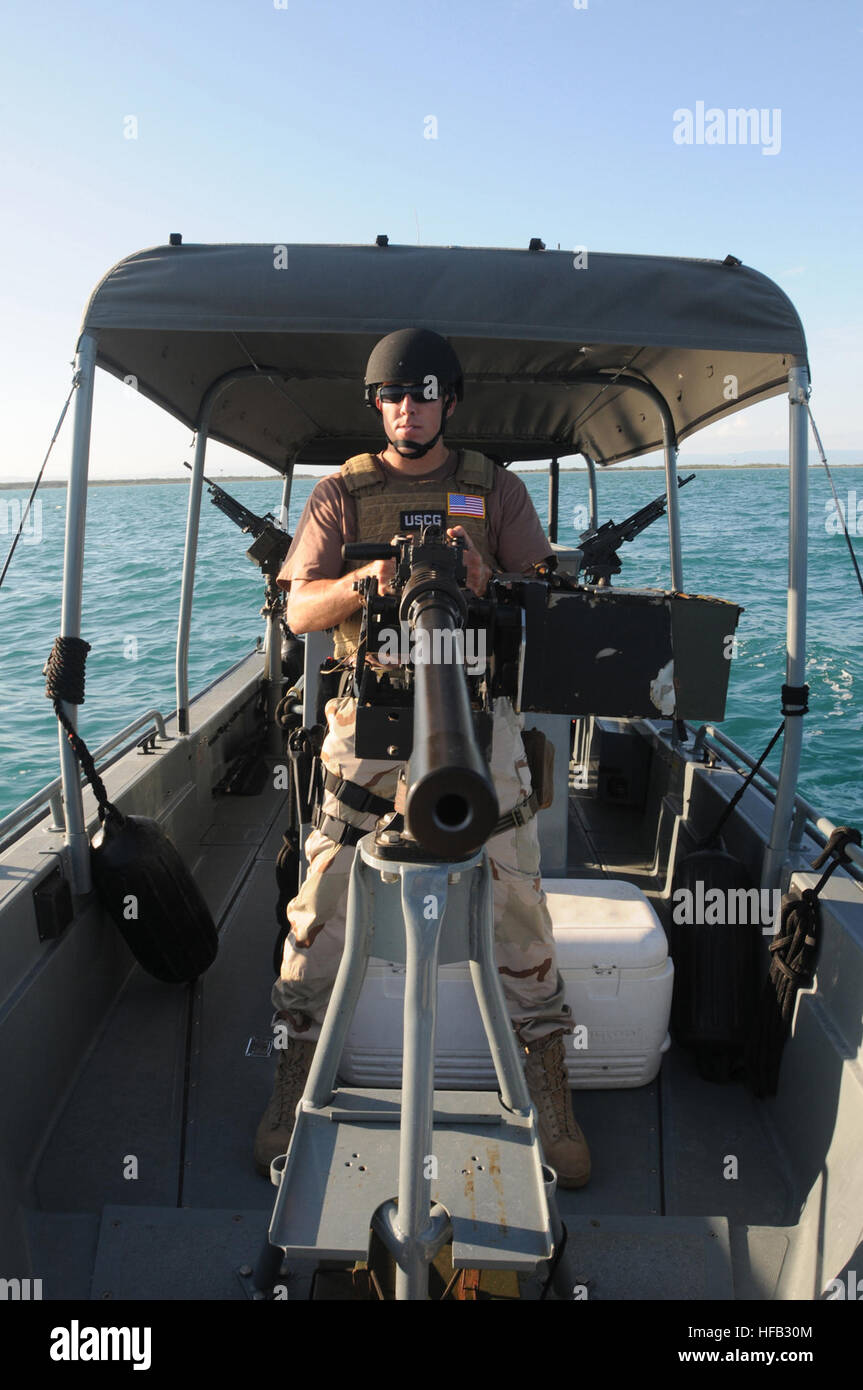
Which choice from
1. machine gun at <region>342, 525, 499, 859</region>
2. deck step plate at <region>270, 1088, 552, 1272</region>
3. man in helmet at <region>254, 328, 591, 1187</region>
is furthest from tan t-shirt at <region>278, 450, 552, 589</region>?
deck step plate at <region>270, 1088, 552, 1272</region>

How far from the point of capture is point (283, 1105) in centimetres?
259

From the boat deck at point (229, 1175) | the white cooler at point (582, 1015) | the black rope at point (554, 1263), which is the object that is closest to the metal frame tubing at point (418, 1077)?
the black rope at point (554, 1263)

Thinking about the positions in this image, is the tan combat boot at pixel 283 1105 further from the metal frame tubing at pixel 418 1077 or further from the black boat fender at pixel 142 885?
the metal frame tubing at pixel 418 1077

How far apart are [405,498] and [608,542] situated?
11.2ft

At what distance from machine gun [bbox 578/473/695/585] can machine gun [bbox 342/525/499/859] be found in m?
4.18

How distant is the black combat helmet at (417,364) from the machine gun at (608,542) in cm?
341

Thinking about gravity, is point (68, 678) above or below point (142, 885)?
above

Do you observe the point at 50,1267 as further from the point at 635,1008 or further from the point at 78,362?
the point at 78,362

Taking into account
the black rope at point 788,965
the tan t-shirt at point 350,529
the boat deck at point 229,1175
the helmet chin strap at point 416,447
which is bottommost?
the boat deck at point 229,1175

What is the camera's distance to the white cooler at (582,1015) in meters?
2.74

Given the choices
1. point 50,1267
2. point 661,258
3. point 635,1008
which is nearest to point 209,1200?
point 50,1267

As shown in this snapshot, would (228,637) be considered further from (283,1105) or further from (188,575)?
(283,1105)

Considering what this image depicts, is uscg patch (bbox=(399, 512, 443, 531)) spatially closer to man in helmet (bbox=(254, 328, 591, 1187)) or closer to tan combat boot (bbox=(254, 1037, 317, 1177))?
man in helmet (bbox=(254, 328, 591, 1187))

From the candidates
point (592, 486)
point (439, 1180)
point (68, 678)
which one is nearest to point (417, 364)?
point (68, 678)
